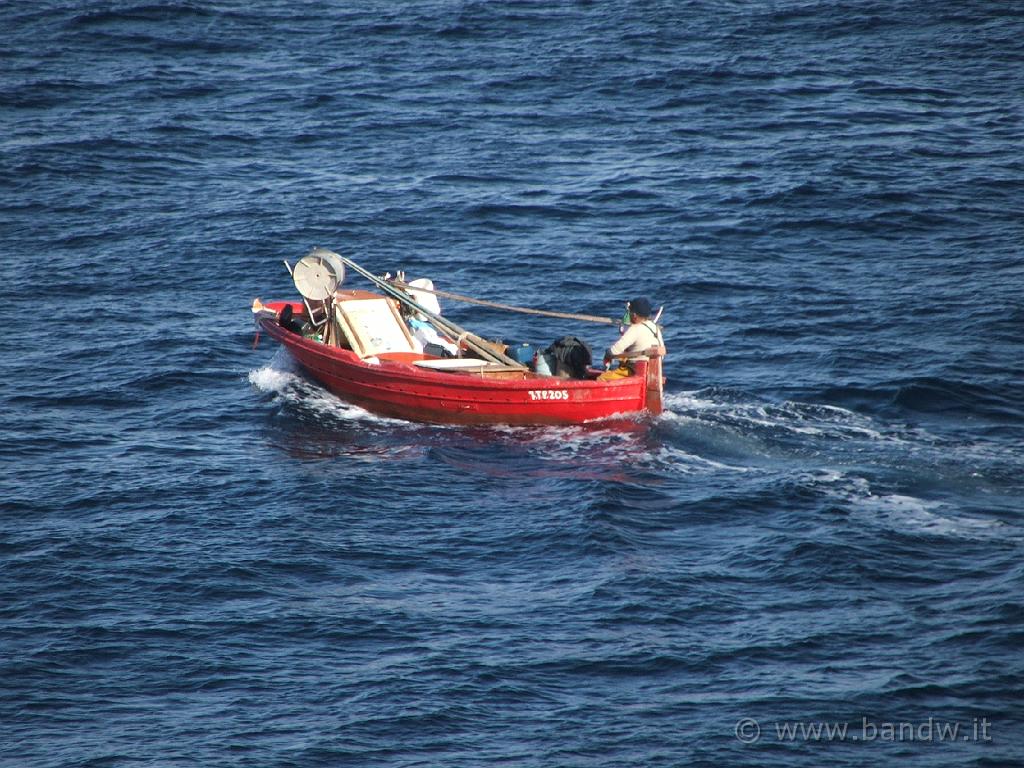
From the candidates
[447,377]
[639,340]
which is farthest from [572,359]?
[447,377]

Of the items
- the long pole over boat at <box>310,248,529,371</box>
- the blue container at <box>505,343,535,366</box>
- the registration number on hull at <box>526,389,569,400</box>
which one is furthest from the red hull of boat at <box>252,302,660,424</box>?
the long pole over boat at <box>310,248,529,371</box>

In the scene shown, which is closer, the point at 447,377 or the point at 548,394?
the point at 548,394

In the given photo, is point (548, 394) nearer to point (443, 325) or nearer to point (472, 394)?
point (472, 394)

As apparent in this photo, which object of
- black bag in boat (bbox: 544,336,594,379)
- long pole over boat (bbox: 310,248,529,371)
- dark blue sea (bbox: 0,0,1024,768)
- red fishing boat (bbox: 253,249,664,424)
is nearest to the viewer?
dark blue sea (bbox: 0,0,1024,768)

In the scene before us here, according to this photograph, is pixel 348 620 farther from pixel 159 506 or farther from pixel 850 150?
pixel 850 150

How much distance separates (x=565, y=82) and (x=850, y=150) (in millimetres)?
11602

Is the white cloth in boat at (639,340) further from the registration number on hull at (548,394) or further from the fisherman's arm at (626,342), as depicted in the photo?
the registration number on hull at (548,394)

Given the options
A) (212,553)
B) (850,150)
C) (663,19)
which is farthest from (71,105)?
(212,553)

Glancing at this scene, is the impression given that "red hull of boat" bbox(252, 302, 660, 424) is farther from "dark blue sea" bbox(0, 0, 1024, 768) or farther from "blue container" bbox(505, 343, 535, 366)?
"blue container" bbox(505, 343, 535, 366)

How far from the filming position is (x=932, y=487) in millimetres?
20328

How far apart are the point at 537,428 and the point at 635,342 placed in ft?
8.07

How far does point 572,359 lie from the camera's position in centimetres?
2450

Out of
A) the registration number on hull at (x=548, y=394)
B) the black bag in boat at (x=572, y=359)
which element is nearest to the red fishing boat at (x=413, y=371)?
the registration number on hull at (x=548, y=394)

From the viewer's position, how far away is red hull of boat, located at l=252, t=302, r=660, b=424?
2334 centimetres
